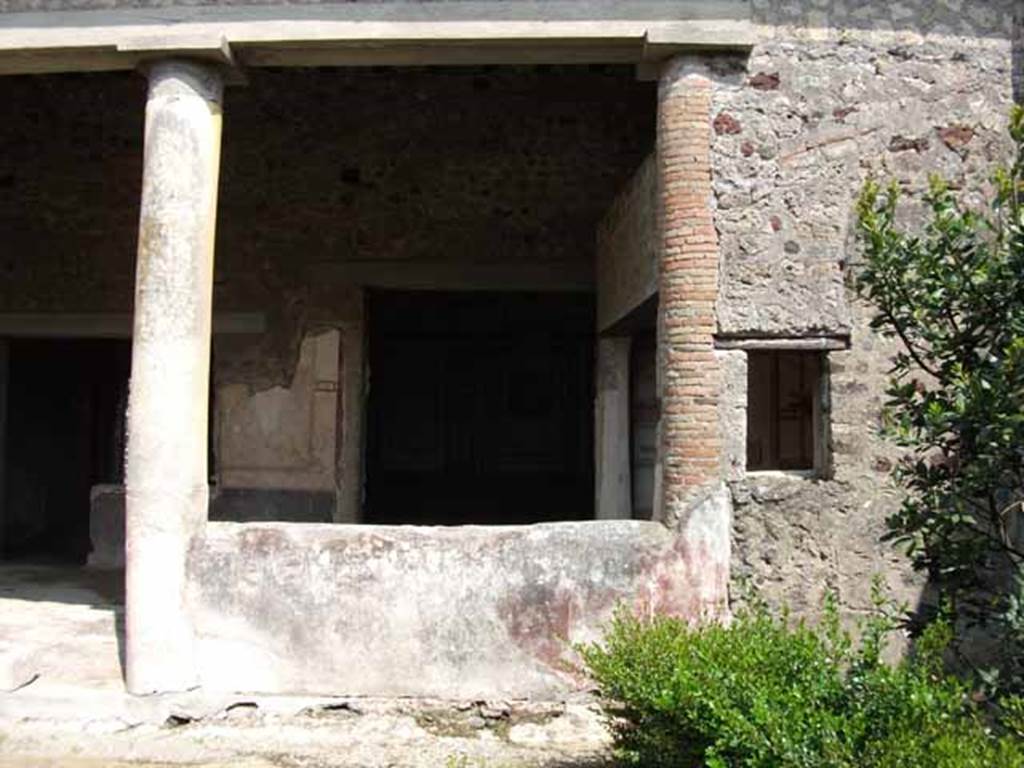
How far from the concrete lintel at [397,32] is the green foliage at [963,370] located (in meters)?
1.91

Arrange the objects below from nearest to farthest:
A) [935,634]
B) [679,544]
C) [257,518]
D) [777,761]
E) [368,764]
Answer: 1. [777,761]
2. [935,634]
3. [368,764]
4. [679,544]
5. [257,518]

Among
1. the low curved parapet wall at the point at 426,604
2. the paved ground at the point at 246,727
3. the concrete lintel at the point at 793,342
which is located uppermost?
the concrete lintel at the point at 793,342

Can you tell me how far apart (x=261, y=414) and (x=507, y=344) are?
4272 mm

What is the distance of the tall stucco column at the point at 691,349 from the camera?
502cm

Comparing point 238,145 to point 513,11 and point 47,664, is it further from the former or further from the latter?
point 47,664

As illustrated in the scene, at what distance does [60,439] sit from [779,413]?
8.27 metres

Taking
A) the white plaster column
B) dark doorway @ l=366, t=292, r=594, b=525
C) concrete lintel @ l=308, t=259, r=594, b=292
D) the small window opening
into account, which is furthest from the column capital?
dark doorway @ l=366, t=292, r=594, b=525

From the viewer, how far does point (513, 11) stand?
5.23 m

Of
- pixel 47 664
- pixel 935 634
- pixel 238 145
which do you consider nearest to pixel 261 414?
pixel 238 145

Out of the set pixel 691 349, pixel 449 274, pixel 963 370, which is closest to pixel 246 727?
pixel 691 349

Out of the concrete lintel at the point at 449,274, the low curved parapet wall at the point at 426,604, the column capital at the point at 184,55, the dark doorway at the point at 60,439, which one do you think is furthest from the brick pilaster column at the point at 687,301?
the dark doorway at the point at 60,439

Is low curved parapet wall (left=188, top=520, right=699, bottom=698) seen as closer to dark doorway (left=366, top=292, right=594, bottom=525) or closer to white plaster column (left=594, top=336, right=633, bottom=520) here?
white plaster column (left=594, top=336, right=633, bottom=520)

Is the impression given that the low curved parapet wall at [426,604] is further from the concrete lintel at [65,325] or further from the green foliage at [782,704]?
the concrete lintel at [65,325]

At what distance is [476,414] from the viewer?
12.1 meters
